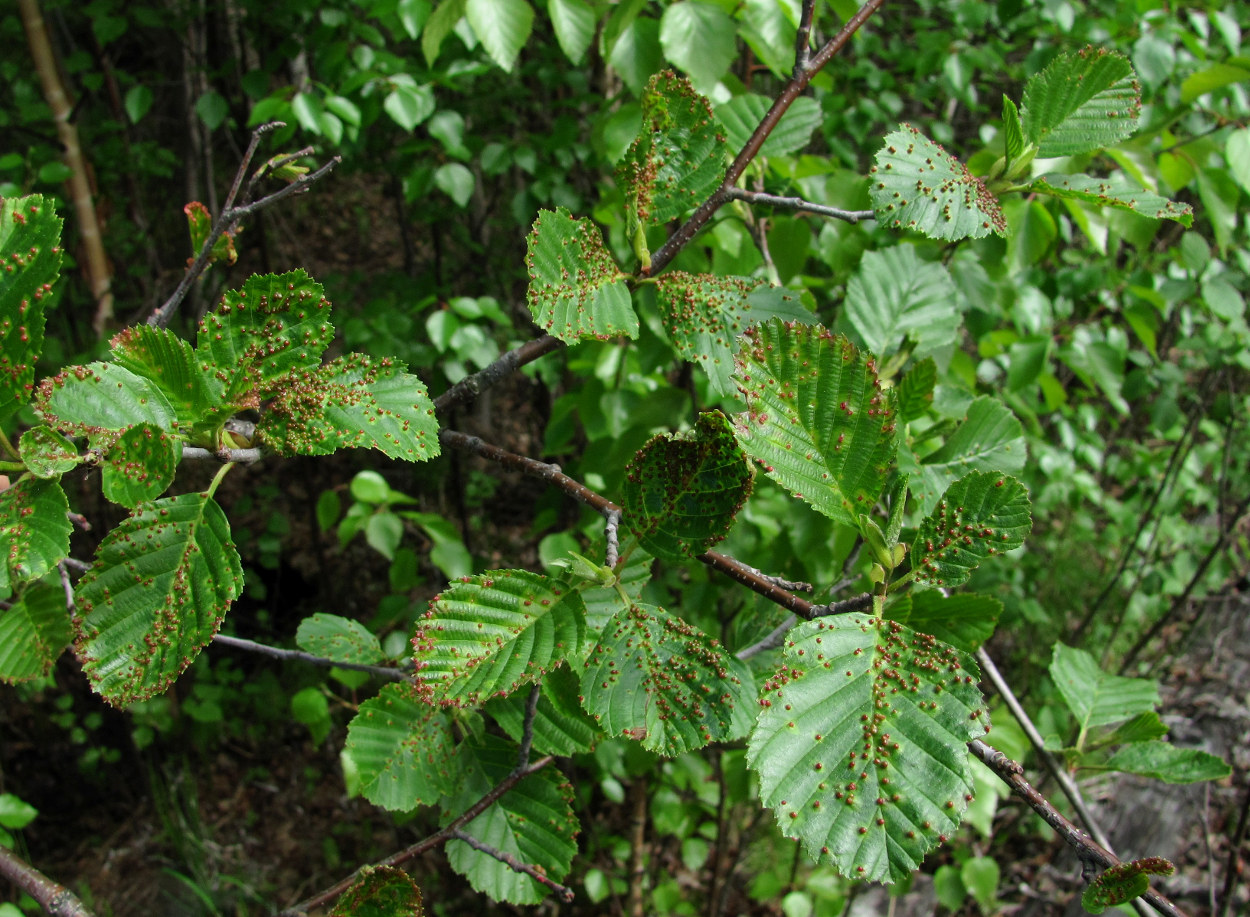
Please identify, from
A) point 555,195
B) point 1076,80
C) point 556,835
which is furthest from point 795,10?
point 556,835

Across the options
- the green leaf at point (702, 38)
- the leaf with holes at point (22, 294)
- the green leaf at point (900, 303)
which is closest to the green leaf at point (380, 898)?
the leaf with holes at point (22, 294)

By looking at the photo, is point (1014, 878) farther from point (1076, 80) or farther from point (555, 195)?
point (1076, 80)

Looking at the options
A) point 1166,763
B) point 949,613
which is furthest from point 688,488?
point 1166,763

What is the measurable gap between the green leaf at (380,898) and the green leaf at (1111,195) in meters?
0.76

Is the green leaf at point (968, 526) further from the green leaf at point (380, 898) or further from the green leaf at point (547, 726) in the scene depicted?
the green leaf at point (380, 898)

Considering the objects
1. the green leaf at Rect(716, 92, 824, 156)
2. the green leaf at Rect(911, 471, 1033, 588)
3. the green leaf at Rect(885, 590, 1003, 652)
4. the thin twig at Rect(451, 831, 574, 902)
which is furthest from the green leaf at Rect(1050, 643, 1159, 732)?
the green leaf at Rect(716, 92, 824, 156)

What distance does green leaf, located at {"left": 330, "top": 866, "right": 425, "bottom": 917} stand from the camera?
2.12 feet

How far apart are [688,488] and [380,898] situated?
43cm

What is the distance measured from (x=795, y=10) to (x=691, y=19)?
24 cm

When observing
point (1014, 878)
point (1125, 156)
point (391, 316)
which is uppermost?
point (1125, 156)

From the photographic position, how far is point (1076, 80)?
0.65 meters

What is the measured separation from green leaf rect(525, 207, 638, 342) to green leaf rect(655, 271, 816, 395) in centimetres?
4

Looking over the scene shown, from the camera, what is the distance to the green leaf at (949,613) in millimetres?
591

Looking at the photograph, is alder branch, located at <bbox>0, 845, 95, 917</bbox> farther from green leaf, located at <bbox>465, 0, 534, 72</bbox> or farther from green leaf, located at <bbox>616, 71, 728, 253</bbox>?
green leaf, located at <bbox>465, 0, 534, 72</bbox>
